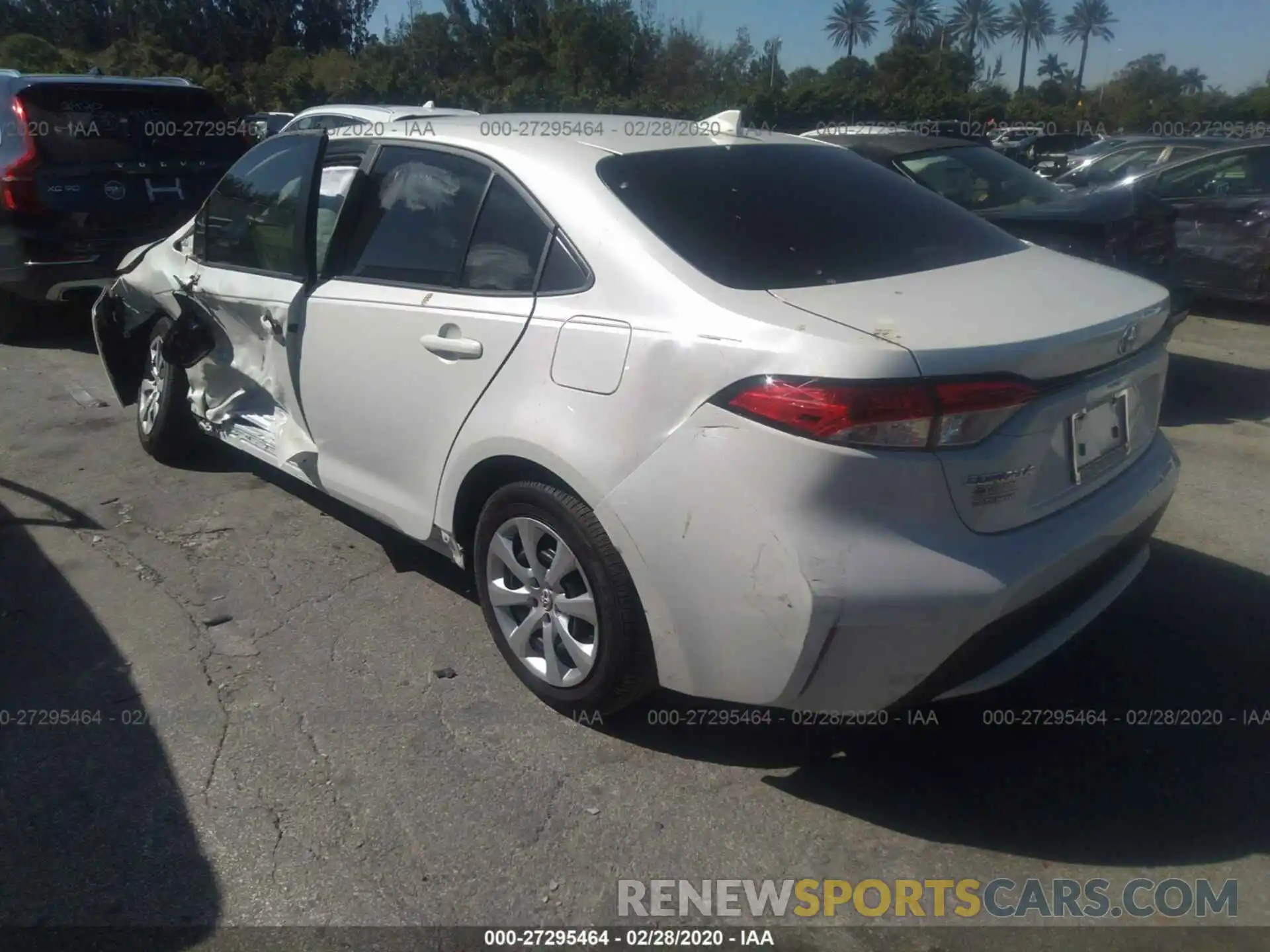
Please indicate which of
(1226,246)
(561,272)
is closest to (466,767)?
(561,272)

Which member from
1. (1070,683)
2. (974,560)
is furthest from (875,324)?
(1070,683)

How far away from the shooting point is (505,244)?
3.19 meters

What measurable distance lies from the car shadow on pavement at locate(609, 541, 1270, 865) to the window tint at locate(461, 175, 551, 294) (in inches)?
54.1

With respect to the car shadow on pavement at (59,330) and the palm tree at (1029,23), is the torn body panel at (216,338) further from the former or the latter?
the palm tree at (1029,23)

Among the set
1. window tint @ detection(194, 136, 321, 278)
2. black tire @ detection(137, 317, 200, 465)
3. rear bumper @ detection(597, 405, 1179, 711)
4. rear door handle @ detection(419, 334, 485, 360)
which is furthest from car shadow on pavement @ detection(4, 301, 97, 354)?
rear bumper @ detection(597, 405, 1179, 711)

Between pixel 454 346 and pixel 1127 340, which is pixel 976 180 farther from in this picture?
pixel 454 346

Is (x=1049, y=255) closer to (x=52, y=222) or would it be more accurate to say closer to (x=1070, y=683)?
(x=1070, y=683)

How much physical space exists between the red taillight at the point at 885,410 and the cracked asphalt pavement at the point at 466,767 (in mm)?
1061

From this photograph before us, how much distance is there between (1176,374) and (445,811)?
5936 mm

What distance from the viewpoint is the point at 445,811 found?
9.25 ft

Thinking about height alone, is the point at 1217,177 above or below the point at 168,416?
above

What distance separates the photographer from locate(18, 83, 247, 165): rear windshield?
285 inches

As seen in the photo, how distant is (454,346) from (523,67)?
142 feet

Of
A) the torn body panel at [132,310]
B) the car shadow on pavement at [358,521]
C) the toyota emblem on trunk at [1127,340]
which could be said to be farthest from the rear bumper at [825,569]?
the torn body panel at [132,310]
